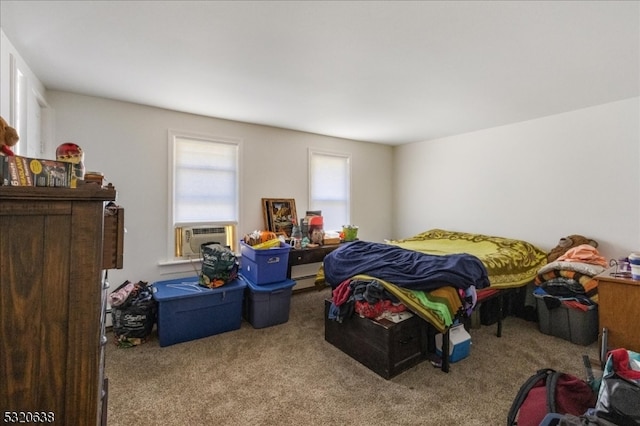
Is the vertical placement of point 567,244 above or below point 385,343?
above

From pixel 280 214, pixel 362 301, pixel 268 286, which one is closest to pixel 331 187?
pixel 280 214

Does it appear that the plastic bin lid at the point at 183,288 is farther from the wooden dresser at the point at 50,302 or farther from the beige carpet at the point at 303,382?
the wooden dresser at the point at 50,302

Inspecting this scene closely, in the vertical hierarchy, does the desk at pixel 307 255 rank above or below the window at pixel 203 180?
below

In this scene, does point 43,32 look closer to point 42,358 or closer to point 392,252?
point 42,358

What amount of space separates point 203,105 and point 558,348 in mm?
4256

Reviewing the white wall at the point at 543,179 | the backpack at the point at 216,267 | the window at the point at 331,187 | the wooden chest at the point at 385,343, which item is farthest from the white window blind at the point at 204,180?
the white wall at the point at 543,179

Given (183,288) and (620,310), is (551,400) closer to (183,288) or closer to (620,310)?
(620,310)

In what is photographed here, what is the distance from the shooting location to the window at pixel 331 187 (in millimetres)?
4516

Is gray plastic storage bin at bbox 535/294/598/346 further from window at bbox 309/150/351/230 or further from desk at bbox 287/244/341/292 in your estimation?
Result: window at bbox 309/150/351/230

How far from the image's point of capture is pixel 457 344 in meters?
2.35

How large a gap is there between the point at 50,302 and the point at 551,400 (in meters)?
2.01

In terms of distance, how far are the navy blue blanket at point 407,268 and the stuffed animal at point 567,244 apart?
140 centimetres

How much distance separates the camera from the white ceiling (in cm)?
164

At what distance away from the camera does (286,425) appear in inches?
67.0
